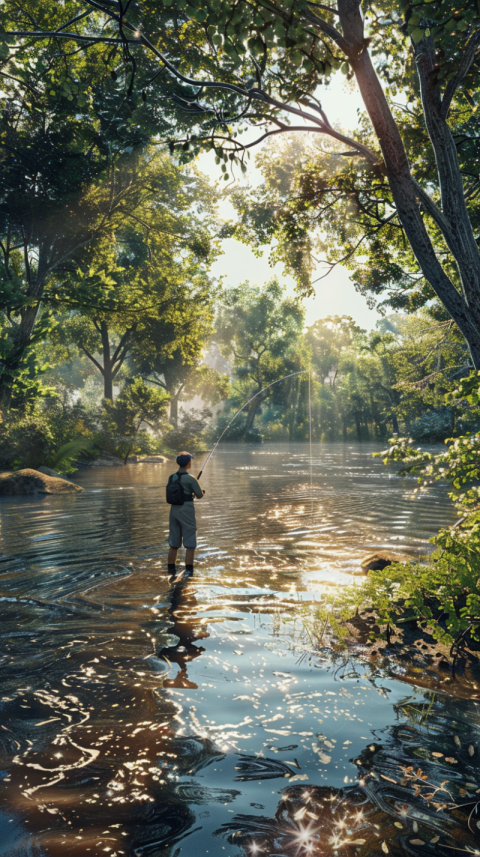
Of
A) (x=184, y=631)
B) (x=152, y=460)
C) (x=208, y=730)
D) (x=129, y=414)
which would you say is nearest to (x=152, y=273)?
(x=129, y=414)

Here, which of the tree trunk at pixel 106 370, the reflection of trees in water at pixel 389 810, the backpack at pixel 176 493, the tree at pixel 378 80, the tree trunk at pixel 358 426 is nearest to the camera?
the reflection of trees in water at pixel 389 810

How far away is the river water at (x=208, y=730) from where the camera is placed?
2.68 m

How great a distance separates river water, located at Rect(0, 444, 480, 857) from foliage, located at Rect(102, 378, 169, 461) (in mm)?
27654

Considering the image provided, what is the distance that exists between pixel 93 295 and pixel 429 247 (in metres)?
16.9

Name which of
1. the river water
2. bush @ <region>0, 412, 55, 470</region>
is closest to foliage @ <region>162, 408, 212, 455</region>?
bush @ <region>0, 412, 55, 470</region>

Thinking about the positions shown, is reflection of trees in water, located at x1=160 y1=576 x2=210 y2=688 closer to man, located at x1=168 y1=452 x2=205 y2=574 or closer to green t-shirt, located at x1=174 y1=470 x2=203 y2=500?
man, located at x1=168 y1=452 x2=205 y2=574

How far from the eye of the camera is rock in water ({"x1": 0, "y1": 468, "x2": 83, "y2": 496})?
63.0ft

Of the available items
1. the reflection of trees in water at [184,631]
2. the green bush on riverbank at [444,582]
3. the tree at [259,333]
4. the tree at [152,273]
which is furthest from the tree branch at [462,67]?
the tree at [259,333]

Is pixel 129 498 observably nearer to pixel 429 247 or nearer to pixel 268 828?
pixel 429 247

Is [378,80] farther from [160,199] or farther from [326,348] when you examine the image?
[326,348]

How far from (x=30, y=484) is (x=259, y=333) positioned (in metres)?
50.4

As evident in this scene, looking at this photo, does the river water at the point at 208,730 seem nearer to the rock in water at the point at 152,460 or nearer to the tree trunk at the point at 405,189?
the tree trunk at the point at 405,189

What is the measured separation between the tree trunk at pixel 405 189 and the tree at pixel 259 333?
2327 inches

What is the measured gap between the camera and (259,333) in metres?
66.9
